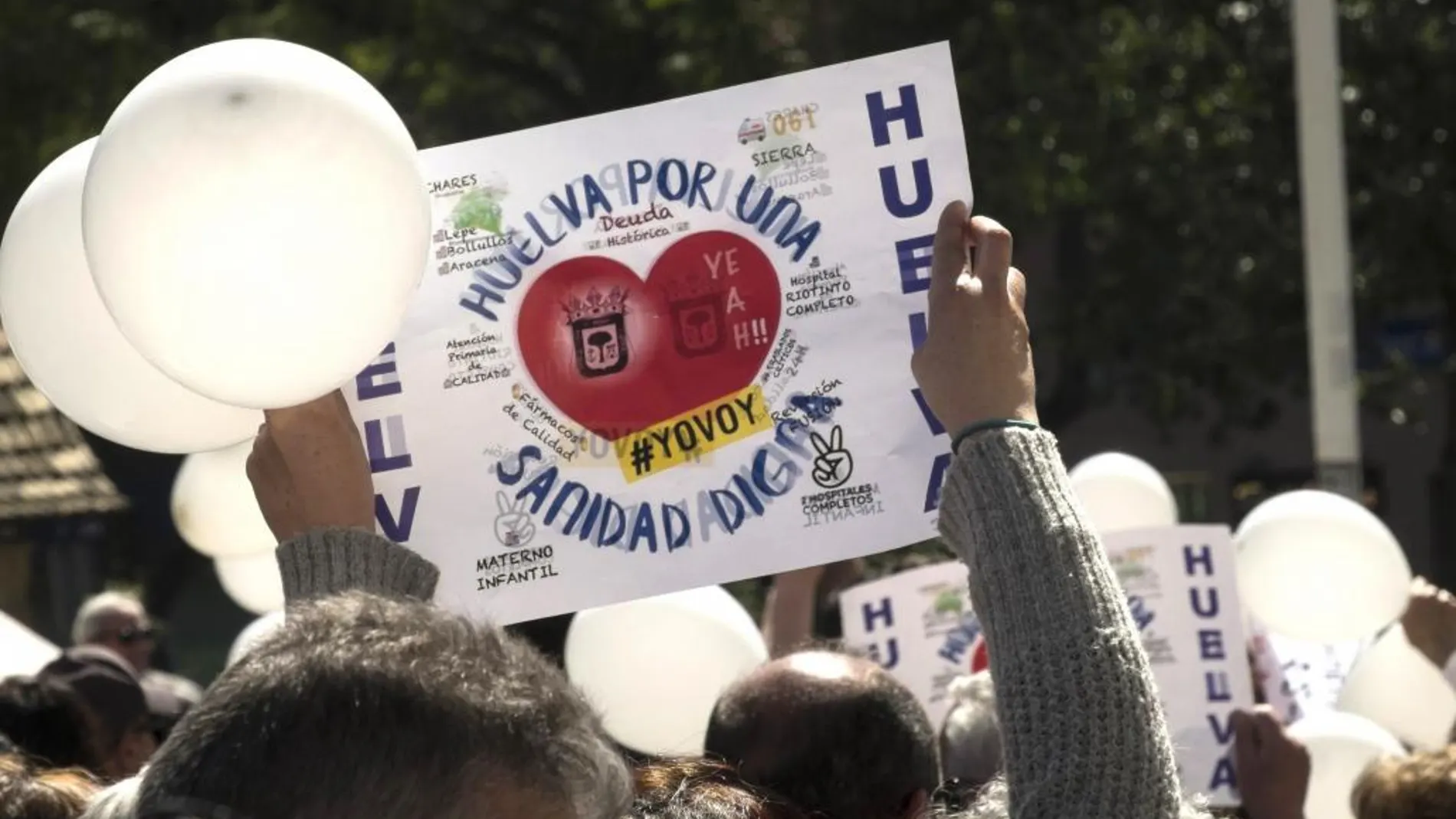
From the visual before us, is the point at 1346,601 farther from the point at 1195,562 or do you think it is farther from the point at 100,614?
the point at 100,614

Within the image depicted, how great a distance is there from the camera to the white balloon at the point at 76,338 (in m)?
2.44

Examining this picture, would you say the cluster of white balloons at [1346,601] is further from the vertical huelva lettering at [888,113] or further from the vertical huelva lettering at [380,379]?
the vertical huelva lettering at [380,379]

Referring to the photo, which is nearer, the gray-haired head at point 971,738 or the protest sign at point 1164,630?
the gray-haired head at point 971,738

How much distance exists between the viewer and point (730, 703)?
8.93ft

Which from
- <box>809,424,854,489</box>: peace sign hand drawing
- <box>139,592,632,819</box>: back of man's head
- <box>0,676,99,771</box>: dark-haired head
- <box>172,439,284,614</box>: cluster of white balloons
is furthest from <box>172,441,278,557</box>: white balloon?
<box>139,592,632,819</box>: back of man's head

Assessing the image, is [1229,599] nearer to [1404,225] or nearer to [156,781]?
[156,781]

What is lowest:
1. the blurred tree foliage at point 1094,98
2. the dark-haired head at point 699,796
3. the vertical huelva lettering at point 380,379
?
the dark-haired head at point 699,796

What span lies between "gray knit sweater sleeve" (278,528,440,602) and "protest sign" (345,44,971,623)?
395 millimetres

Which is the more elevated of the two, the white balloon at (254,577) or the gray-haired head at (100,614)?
the white balloon at (254,577)

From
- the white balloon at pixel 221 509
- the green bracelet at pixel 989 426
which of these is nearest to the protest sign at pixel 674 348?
the green bracelet at pixel 989 426

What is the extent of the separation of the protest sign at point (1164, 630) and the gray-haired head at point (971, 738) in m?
0.79

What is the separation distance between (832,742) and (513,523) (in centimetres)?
49

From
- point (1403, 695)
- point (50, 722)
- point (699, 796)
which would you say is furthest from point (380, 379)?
Result: point (1403, 695)

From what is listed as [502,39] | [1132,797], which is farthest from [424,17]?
[1132,797]
